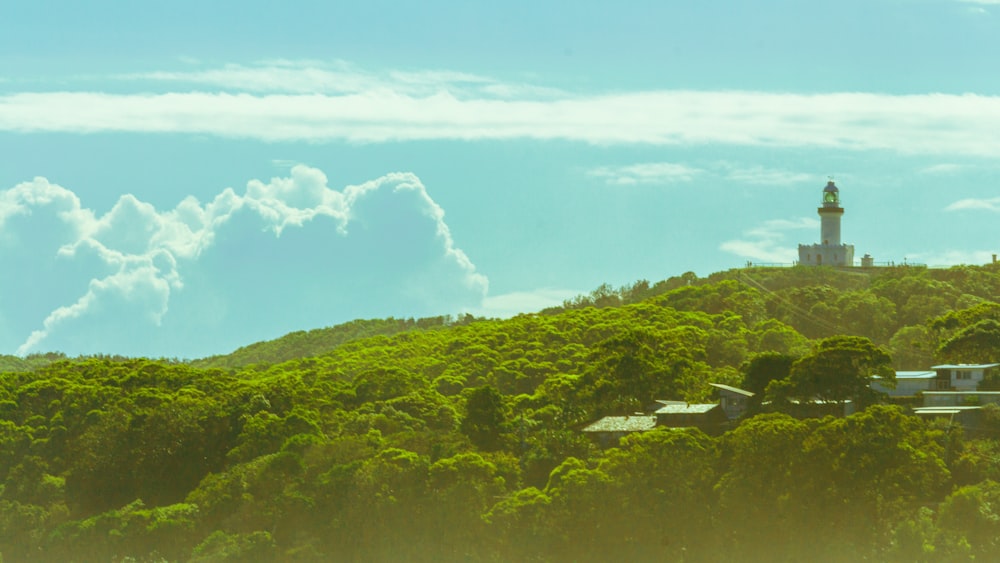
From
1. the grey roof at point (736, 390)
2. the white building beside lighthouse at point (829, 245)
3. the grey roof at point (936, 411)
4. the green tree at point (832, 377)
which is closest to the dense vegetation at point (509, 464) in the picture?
the green tree at point (832, 377)

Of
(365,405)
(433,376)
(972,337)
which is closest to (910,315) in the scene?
(972,337)

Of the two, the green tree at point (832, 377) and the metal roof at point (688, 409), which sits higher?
the green tree at point (832, 377)

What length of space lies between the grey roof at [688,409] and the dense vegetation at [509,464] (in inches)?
144

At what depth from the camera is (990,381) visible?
94875 millimetres

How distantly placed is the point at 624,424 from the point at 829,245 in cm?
9179

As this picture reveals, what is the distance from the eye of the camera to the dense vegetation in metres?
77.1

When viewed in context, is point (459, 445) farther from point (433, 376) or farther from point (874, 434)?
point (433, 376)

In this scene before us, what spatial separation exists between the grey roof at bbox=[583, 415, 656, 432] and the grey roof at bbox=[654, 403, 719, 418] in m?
1.07

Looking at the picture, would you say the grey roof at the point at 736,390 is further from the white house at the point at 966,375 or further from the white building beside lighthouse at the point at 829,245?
the white building beside lighthouse at the point at 829,245

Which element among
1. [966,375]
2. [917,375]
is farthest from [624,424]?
[966,375]

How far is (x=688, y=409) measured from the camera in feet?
301

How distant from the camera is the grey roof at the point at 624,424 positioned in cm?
9094

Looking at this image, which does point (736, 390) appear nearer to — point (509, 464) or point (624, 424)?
point (624, 424)

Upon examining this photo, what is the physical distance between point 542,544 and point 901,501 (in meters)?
18.8
